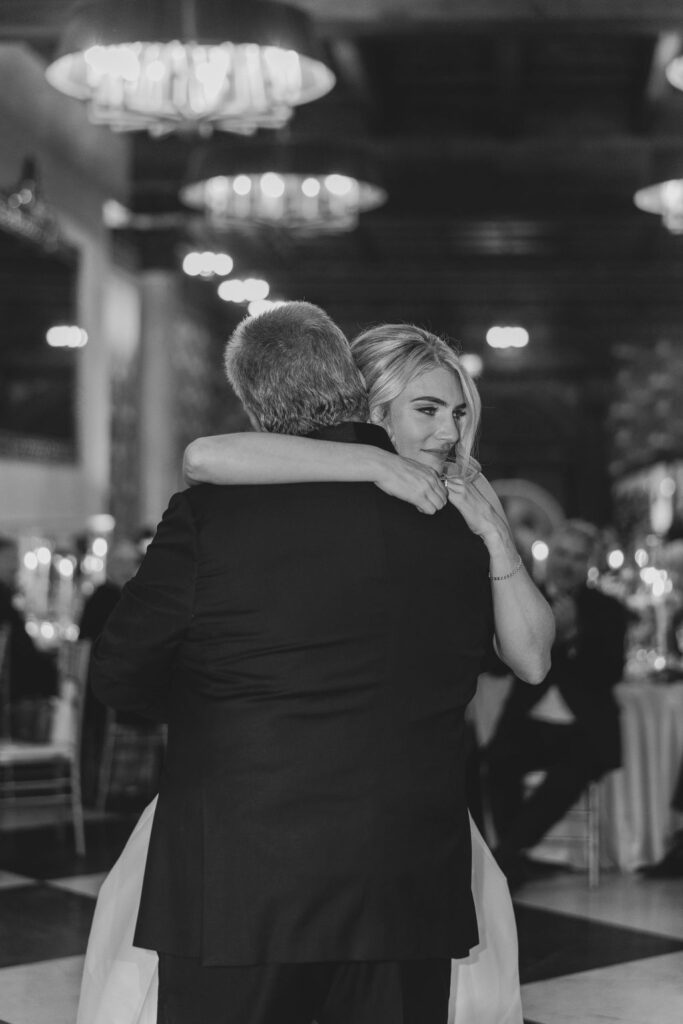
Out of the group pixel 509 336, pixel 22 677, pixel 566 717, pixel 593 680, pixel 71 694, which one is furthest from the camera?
pixel 509 336

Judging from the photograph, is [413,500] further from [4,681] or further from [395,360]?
[4,681]

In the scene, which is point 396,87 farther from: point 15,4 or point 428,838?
point 428,838

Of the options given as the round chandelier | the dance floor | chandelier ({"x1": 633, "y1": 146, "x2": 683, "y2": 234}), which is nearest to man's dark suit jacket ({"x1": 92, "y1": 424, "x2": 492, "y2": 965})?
the dance floor

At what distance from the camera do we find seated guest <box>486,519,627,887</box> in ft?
18.1

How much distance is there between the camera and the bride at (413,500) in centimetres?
199

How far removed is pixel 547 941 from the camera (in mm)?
4562

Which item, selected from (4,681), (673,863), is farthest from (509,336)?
(673,863)

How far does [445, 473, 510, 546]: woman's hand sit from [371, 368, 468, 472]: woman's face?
0.55 feet

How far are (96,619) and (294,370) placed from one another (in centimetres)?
570

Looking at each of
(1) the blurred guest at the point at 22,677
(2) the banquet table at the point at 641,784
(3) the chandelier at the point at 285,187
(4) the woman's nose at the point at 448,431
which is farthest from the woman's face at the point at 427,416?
(3) the chandelier at the point at 285,187

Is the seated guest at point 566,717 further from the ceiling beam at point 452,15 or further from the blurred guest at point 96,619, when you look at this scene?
the ceiling beam at point 452,15

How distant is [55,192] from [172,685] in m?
9.51

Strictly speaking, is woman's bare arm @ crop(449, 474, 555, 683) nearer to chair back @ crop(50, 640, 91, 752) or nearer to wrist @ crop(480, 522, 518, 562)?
wrist @ crop(480, 522, 518, 562)

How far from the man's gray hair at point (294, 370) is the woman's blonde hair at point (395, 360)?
9.8 inches
